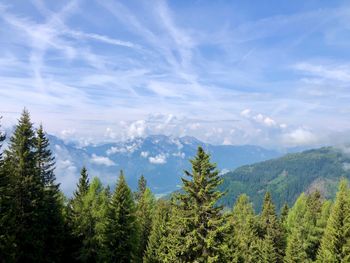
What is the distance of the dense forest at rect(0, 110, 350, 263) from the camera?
953 inches

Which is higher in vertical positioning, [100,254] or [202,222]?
[202,222]

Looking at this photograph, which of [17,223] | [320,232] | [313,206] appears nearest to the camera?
[17,223]

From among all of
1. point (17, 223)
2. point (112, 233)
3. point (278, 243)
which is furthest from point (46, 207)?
point (278, 243)

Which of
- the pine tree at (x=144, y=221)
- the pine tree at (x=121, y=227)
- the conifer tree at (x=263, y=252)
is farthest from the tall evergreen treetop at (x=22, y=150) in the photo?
the conifer tree at (x=263, y=252)

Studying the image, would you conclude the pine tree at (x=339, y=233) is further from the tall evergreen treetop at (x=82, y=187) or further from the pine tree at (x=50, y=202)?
the tall evergreen treetop at (x=82, y=187)

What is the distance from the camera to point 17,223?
123 feet

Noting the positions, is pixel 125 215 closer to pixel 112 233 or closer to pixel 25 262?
pixel 112 233

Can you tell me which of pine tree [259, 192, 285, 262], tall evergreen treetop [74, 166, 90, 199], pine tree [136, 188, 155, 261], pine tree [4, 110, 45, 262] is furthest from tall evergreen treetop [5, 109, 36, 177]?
pine tree [259, 192, 285, 262]

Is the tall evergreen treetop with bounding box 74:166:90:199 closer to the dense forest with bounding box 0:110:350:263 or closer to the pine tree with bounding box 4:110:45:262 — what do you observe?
the dense forest with bounding box 0:110:350:263

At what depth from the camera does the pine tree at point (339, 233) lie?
139 feet

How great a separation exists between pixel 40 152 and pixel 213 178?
91.0 feet

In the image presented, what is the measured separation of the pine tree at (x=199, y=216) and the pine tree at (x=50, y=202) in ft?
76.0

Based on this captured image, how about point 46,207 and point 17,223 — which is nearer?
point 17,223

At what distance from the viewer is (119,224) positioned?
5025 centimetres
